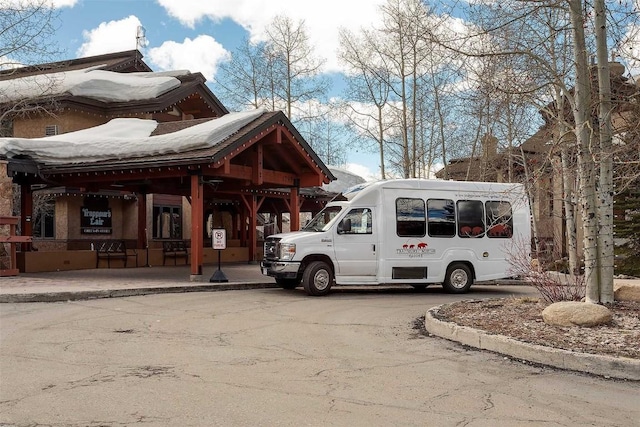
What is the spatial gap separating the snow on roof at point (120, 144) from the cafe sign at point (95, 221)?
562cm

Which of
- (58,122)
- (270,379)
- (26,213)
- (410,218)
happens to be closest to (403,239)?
(410,218)

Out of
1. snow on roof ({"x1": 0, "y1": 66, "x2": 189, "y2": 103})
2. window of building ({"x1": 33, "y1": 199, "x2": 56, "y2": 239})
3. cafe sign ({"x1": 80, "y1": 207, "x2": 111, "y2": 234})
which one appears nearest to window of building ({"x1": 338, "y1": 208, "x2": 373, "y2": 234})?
cafe sign ({"x1": 80, "y1": 207, "x2": 111, "y2": 234})

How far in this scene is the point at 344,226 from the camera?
1484 centimetres

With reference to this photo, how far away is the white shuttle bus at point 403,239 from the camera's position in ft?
48.0

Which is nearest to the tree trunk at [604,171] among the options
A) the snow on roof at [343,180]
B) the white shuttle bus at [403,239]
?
the white shuttle bus at [403,239]

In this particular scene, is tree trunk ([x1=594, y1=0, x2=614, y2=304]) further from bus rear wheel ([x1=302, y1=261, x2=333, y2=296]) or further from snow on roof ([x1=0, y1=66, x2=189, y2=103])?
snow on roof ([x1=0, y1=66, x2=189, y2=103])

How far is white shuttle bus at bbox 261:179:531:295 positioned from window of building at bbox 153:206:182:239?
1444cm

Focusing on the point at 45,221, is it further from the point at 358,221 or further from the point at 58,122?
the point at 358,221

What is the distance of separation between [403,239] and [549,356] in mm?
8241

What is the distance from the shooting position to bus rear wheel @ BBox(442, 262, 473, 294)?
15.8m

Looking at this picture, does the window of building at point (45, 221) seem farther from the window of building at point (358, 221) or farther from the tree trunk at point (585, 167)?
the tree trunk at point (585, 167)

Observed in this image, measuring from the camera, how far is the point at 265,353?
7641 millimetres

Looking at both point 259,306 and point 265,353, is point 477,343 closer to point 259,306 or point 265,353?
point 265,353

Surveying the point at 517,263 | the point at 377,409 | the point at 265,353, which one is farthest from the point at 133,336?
the point at 517,263
